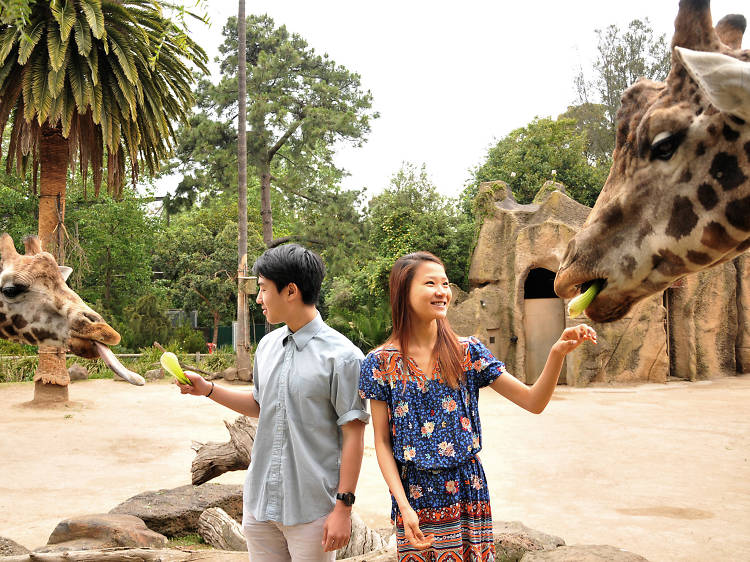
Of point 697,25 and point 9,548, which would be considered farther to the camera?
point 9,548

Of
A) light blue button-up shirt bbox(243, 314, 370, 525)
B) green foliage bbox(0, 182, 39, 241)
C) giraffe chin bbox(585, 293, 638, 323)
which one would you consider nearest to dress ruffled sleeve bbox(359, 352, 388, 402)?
light blue button-up shirt bbox(243, 314, 370, 525)

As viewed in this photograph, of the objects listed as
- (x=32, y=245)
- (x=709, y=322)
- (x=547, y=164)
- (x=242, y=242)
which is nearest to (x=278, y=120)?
(x=242, y=242)

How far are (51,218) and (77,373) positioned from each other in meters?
5.10

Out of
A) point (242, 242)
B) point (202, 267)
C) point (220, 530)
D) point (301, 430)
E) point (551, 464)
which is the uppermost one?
point (202, 267)

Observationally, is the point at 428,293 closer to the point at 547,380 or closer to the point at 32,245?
the point at 547,380

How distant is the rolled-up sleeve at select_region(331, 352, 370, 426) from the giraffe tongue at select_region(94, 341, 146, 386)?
1267 millimetres

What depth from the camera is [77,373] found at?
14.9 meters

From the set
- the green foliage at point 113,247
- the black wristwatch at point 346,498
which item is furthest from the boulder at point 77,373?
the black wristwatch at point 346,498

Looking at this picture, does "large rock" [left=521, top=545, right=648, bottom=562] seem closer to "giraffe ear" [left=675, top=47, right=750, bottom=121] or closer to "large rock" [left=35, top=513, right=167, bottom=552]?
"large rock" [left=35, top=513, right=167, bottom=552]

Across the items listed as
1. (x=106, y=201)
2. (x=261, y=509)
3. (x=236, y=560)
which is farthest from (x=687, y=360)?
(x=106, y=201)

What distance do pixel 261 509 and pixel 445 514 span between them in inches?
25.4

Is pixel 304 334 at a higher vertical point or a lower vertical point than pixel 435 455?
higher

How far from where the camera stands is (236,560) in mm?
3562

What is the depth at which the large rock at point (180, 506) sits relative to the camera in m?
4.77
